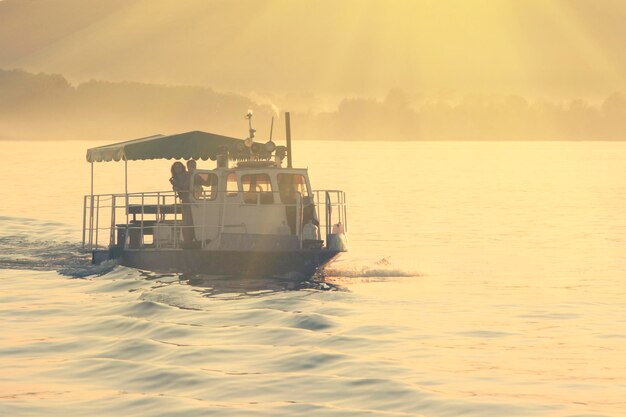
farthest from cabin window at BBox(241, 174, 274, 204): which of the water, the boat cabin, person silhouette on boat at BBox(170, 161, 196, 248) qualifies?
the water

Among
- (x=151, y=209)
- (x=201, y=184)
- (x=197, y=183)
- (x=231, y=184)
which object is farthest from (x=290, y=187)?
(x=151, y=209)

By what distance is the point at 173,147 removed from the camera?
119 ft

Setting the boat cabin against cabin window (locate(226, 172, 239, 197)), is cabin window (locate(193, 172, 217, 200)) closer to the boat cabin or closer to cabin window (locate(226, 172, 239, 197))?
the boat cabin

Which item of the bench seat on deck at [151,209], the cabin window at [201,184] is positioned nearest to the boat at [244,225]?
the cabin window at [201,184]

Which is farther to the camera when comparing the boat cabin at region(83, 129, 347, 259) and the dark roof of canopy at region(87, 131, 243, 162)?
the dark roof of canopy at region(87, 131, 243, 162)

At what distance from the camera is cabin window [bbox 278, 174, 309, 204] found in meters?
33.8

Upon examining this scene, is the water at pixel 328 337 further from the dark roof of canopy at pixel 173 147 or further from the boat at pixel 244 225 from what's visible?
the dark roof of canopy at pixel 173 147

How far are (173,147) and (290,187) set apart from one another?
4.54 meters

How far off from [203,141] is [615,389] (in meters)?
19.4

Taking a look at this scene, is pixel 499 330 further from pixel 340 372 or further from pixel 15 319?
pixel 15 319

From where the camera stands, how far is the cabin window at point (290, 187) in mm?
33844

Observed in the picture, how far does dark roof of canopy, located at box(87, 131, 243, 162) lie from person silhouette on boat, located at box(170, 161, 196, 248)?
68.5 inches

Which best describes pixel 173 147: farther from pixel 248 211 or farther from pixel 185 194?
pixel 248 211

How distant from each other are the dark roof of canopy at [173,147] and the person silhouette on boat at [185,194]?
5.71ft
